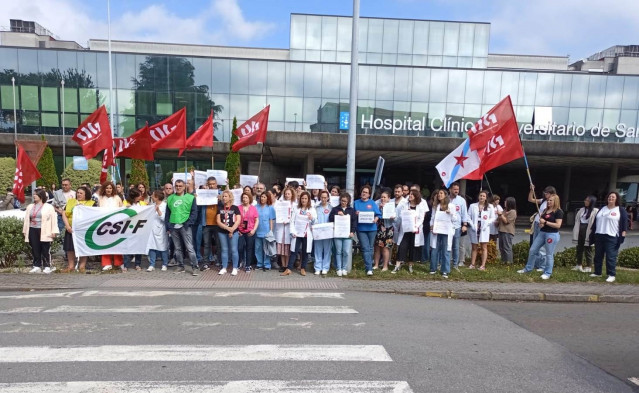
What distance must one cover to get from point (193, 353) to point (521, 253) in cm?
912

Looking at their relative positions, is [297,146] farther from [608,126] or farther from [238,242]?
[608,126]

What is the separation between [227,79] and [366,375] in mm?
33643

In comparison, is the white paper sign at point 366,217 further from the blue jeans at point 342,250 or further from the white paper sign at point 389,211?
the blue jeans at point 342,250

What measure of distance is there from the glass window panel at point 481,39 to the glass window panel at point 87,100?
4612 cm

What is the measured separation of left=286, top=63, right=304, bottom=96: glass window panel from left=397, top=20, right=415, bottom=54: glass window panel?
2508 centimetres

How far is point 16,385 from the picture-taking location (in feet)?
11.8

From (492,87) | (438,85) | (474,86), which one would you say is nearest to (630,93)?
(492,87)

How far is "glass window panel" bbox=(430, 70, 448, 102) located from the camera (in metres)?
35.5

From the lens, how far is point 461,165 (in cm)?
945

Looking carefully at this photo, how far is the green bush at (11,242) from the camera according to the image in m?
8.66

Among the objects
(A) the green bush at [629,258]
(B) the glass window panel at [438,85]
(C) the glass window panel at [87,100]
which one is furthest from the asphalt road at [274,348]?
(B) the glass window panel at [438,85]

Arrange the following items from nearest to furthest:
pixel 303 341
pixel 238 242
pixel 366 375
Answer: pixel 366 375 → pixel 303 341 → pixel 238 242

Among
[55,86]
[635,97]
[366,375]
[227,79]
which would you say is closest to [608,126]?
[635,97]

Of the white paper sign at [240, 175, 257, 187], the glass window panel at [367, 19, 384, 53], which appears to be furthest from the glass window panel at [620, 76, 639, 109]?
the white paper sign at [240, 175, 257, 187]
